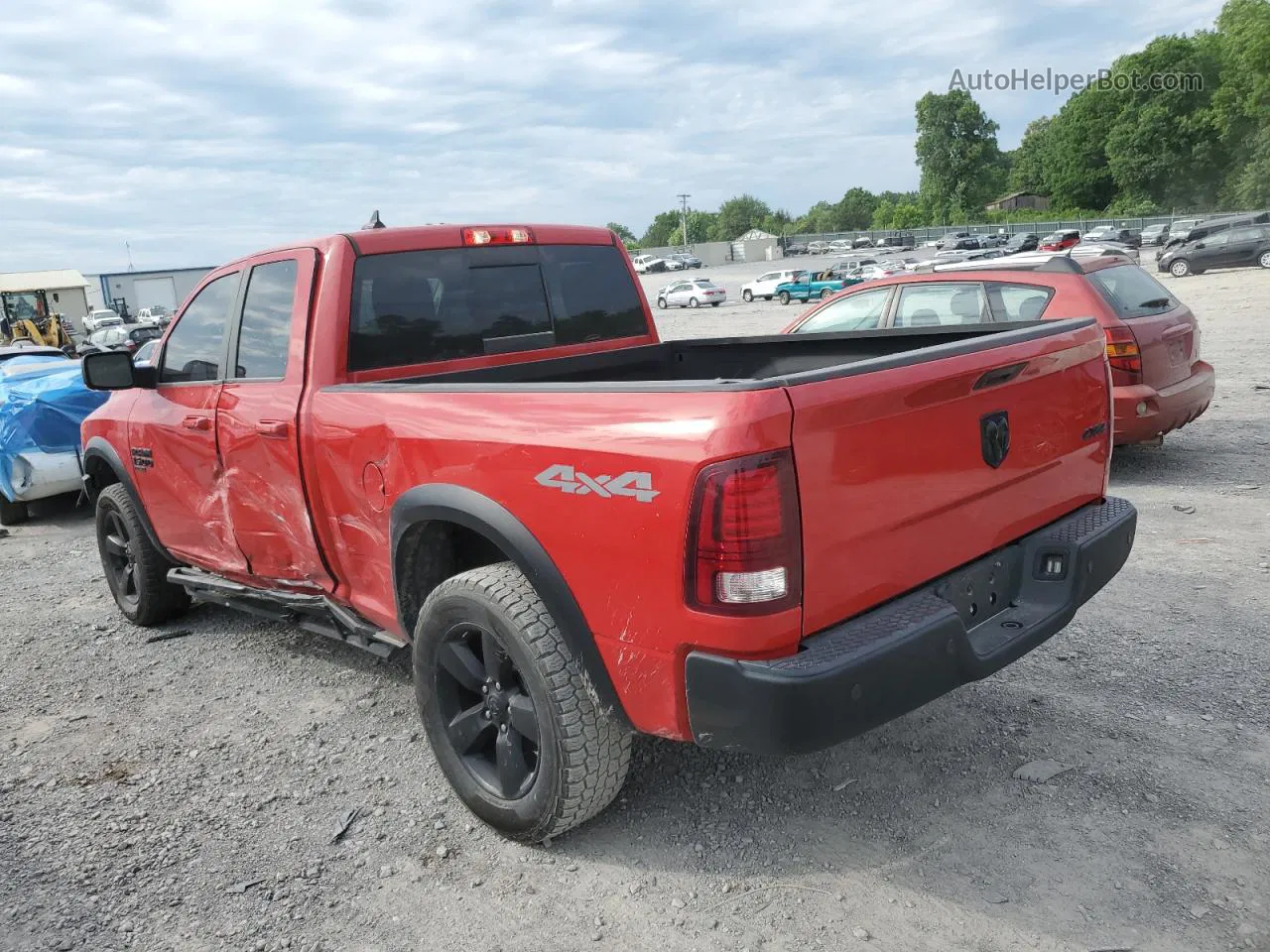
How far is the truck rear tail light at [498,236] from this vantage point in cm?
410

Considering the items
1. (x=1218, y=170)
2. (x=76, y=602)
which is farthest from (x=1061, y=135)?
(x=76, y=602)

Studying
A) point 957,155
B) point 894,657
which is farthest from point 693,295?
point 957,155

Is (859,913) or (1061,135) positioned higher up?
(1061,135)

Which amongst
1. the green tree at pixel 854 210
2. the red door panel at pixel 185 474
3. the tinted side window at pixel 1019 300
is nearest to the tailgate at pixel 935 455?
the red door panel at pixel 185 474

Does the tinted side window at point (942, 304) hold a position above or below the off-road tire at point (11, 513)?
above

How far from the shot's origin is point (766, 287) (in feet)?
144

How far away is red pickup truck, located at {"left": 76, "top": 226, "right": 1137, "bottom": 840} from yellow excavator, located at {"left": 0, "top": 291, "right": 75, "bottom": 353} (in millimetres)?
23622

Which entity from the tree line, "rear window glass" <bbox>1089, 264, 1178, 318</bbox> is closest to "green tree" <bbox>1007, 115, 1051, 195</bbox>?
the tree line

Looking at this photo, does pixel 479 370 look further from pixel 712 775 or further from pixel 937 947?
pixel 937 947

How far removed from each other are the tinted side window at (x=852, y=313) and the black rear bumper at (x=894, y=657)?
4.78m

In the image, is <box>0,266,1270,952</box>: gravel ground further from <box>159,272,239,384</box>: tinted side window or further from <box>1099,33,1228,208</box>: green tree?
<box>1099,33,1228,208</box>: green tree

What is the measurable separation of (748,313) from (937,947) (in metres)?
34.8

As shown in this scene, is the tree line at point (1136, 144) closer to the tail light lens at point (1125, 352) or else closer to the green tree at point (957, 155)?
the green tree at point (957, 155)

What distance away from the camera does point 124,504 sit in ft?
16.9
